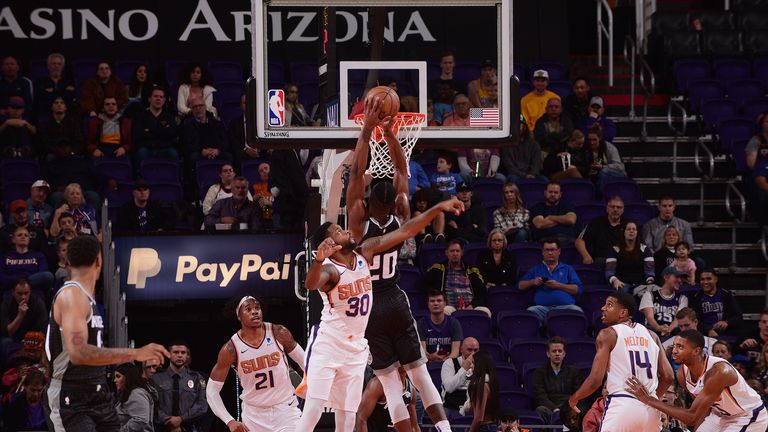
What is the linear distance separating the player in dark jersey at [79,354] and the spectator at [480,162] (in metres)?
8.66

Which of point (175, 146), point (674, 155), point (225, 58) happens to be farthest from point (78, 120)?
point (674, 155)

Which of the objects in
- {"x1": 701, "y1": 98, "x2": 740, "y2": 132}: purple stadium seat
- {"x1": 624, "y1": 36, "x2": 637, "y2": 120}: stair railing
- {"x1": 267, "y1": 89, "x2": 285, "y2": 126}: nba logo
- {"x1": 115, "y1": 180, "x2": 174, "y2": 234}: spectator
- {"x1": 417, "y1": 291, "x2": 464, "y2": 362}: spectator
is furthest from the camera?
{"x1": 624, "y1": 36, "x2": 637, "y2": 120}: stair railing

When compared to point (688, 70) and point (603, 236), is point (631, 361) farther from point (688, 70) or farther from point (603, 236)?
point (688, 70)

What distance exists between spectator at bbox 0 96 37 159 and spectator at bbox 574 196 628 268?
6767 millimetres

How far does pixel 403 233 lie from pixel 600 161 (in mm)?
8167

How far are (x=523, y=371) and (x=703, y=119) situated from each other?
20.1 ft

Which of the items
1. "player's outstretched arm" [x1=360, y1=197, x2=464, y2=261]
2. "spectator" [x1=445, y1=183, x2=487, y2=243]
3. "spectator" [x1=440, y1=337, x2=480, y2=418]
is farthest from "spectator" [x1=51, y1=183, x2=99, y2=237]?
"player's outstretched arm" [x1=360, y1=197, x2=464, y2=261]

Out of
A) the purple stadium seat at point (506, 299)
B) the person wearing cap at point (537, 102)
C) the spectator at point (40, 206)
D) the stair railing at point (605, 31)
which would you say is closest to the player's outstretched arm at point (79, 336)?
the purple stadium seat at point (506, 299)

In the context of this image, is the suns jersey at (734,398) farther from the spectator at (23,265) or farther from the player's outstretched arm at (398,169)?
the spectator at (23,265)

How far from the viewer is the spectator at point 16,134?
1590 cm

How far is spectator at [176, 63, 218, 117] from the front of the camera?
16.5 m

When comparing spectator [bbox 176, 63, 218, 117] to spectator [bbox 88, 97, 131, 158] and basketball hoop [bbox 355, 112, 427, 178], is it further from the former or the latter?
basketball hoop [bbox 355, 112, 427, 178]

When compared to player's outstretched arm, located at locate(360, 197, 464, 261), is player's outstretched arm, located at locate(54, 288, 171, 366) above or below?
below

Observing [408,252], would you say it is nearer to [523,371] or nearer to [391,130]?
[523,371]
